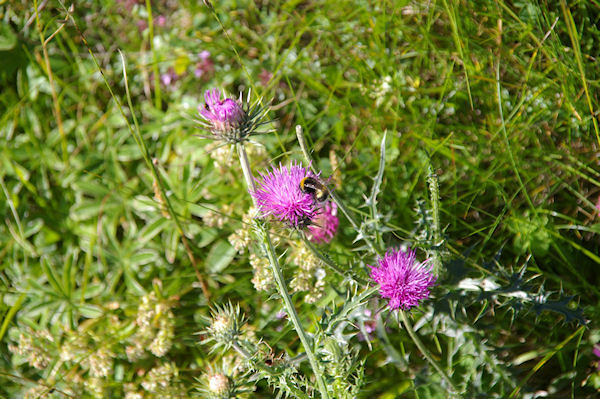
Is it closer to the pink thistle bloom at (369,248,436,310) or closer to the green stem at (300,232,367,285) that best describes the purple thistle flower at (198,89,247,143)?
the green stem at (300,232,367,285)

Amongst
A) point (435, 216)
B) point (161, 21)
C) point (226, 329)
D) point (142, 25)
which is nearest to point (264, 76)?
point (161, 21)

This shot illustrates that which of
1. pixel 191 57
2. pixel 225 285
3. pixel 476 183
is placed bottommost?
pixel 225 285

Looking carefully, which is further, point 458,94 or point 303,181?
point 458,94

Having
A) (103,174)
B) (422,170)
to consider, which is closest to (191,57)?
(103,174)

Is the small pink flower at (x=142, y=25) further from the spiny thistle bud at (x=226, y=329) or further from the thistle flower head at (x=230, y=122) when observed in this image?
the spiny thistle bud at (x=226, y=329)

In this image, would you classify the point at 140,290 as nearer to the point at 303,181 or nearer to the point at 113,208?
the point at 113,208

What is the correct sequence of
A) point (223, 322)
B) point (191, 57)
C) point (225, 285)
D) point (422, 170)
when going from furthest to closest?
point (191, 57) → point (225, 285) → point (422, 170) → point (223, 322)

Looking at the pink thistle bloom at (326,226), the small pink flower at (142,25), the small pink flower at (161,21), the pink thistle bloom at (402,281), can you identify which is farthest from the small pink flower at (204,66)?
the pink thistle bloom at (402,281)
